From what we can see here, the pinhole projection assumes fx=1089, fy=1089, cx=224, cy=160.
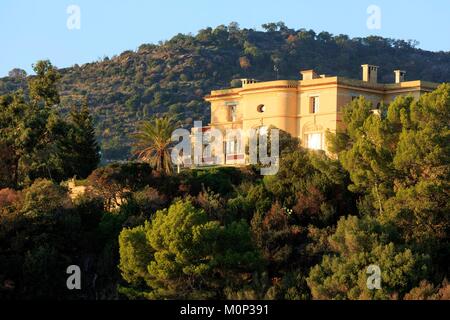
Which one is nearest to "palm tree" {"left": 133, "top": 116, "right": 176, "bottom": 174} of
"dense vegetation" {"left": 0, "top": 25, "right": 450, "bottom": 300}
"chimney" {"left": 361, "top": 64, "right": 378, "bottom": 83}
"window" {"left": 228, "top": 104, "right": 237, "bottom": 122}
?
"dense vegetation" {"left": 0, "top": 25, "right": 450, "bottom": 300}

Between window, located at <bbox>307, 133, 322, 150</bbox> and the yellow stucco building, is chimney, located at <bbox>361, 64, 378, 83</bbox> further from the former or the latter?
window, located at <bbox>307, 133, 322, 150</bbox>

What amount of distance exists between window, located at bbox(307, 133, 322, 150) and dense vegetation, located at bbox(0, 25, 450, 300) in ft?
5.79

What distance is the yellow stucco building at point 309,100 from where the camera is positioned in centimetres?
5650

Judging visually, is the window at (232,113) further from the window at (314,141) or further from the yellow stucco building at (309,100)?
the window at (314,141)

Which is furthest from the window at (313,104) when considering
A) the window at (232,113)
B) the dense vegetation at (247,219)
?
the window at (232,113)

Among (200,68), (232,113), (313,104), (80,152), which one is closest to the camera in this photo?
(313,104)

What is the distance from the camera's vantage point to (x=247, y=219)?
4916 centimetres

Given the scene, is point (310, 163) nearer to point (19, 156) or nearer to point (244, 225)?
point (244, 225)

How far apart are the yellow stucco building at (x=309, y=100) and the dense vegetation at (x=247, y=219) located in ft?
6.83

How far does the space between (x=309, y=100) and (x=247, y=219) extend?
10.7 m

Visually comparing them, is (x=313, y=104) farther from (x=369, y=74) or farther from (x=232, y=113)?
(x=232, y=113)

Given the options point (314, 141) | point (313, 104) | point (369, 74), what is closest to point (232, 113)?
point (313, 104)

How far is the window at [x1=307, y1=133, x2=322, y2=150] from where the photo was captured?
5678cm
